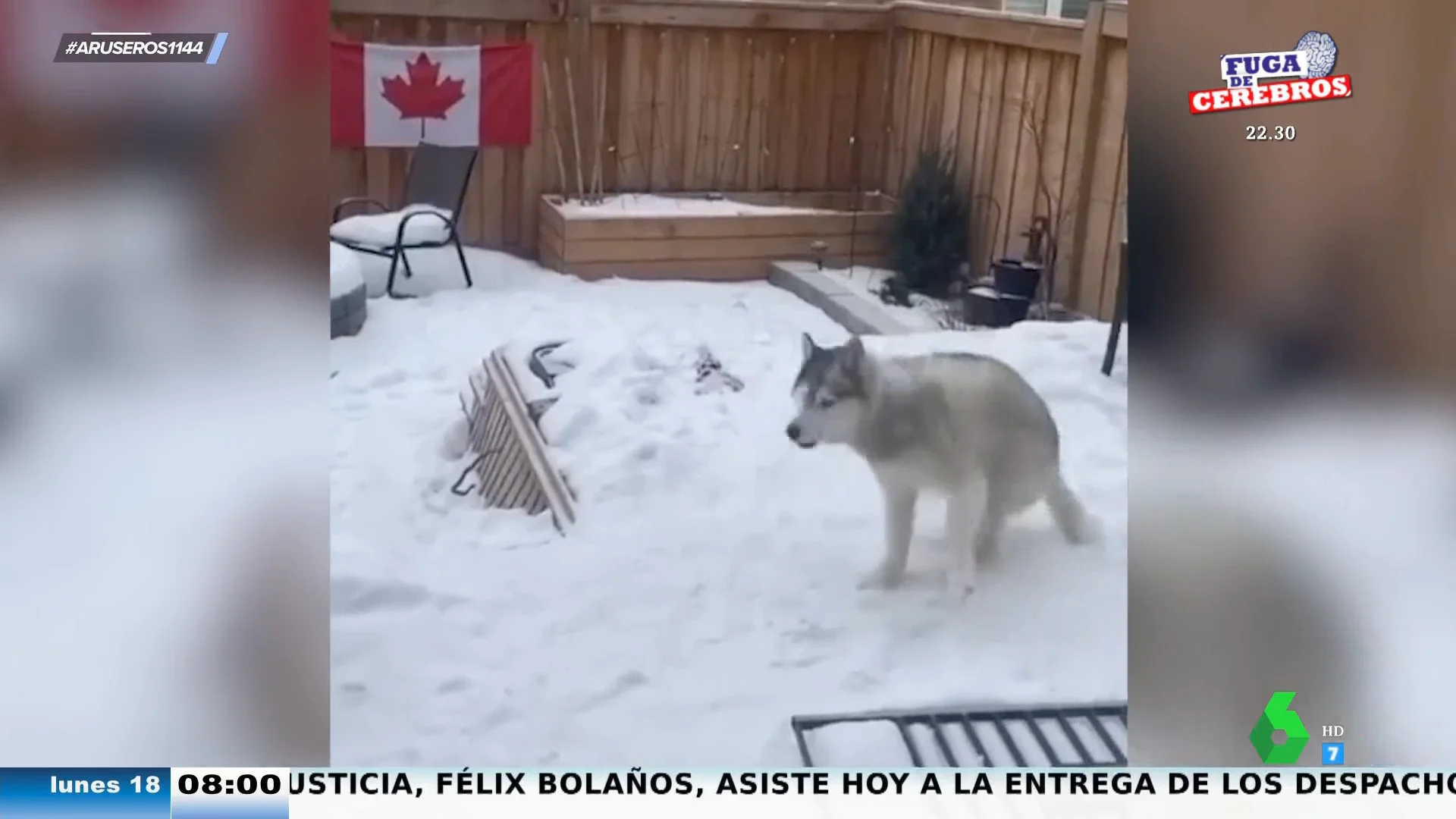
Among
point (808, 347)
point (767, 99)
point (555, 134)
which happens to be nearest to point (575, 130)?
point (555, 134)

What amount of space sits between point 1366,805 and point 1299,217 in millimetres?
343

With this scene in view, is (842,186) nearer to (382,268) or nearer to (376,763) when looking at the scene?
(382,268)

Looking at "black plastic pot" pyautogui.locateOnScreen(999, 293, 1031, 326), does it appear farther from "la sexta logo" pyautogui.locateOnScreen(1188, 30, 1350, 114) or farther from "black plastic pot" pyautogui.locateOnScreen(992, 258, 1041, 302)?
"la sexta logo" pyautogui.locateOnScreen(1188, 30, 1350, 114)

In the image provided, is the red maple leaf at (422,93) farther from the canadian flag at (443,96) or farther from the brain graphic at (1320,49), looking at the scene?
the brain graphic at (1320,49)

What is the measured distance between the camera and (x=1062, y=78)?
273cm

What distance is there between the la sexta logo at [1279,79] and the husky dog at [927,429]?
26.1 inches

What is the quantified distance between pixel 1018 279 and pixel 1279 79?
194cm

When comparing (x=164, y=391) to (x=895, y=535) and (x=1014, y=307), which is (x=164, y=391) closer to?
(x=895, y=535)

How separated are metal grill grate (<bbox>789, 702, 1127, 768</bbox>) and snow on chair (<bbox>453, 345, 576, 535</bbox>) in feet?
1.73

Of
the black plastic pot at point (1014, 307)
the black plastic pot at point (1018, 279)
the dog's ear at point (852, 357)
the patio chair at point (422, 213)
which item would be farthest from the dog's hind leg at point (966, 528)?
the black plastic pot at point (1018, 279)

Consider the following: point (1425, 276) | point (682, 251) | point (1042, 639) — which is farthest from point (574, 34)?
point (1425, 276)

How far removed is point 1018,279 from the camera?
8.55ft

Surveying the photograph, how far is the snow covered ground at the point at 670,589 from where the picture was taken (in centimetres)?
83

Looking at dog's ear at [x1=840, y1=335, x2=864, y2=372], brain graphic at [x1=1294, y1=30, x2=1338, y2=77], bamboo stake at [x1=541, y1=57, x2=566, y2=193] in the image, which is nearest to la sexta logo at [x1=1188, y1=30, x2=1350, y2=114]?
brain graphic at [x1=1294, y1=30, x2=1338, y2=77]
